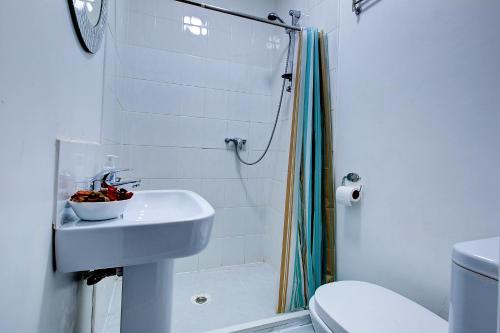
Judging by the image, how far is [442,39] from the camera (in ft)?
3.10

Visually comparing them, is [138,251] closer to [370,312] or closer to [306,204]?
[370,312]

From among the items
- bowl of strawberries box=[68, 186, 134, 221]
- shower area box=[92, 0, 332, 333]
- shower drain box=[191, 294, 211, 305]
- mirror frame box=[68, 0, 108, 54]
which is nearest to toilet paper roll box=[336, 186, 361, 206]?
shower area box=[92, 0, 332, 333]

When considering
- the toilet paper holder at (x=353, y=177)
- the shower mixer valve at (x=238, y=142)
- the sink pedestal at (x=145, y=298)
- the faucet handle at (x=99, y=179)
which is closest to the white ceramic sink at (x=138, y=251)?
the sink pedestal at (x=145, y=298)

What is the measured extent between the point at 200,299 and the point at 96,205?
1289 mm

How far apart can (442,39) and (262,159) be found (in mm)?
1470

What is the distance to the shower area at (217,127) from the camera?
1771mm

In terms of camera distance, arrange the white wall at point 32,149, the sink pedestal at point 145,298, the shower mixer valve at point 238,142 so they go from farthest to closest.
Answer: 1. the shower mixer valve at point 238,142
2. the sink pedestal at point 145,298
3. the white wall at point 32,149

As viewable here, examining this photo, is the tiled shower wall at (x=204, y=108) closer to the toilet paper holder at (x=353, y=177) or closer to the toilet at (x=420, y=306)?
the toilet paper holder at (x=353, y=177)

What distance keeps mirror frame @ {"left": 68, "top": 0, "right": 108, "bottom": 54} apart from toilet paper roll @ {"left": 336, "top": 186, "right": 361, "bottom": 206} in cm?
121

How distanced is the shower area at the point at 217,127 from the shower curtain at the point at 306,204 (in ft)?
0.63

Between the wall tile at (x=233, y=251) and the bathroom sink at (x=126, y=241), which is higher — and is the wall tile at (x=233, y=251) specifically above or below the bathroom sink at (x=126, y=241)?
below

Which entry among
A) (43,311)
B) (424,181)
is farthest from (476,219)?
(43,311)

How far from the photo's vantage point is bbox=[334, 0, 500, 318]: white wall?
0.83m

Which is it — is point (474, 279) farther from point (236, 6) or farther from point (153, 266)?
point (236, 6)
